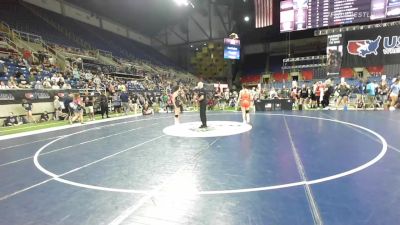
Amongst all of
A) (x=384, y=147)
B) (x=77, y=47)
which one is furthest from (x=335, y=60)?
(x=77, y=47)

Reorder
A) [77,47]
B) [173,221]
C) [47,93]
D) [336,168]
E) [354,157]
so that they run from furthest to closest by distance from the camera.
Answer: [77,47] → [47,93] → [354,157] → [336,168] → [173,221]

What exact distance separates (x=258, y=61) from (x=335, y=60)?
2088 centimetres

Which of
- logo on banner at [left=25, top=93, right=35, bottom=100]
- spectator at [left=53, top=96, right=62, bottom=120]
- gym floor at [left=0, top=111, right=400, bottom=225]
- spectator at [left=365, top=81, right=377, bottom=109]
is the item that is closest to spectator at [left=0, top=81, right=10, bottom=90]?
logo on banner at [left=25, top=93, right=35, bottom=100]

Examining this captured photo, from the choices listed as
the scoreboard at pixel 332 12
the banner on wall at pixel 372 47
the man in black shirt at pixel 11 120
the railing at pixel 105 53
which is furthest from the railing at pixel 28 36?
the banner on wall at pixel 372 47

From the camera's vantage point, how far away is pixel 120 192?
12.4 feet

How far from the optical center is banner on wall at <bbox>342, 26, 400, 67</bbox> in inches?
847

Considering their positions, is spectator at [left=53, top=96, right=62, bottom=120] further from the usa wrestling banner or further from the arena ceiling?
the arena ceiling

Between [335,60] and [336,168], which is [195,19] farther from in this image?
[336,168]

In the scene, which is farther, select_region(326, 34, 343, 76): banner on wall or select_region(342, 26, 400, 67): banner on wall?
select_region(342, 26, 400, 67): banner on wall

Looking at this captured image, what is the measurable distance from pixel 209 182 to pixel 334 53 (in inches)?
833

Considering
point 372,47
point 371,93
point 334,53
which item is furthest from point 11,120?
point 372,47

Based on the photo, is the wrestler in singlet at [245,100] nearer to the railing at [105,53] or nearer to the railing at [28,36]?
the railing at [28,36]

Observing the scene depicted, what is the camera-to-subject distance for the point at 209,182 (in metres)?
4.07

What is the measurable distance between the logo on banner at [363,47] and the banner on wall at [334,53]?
2432 millimetres
